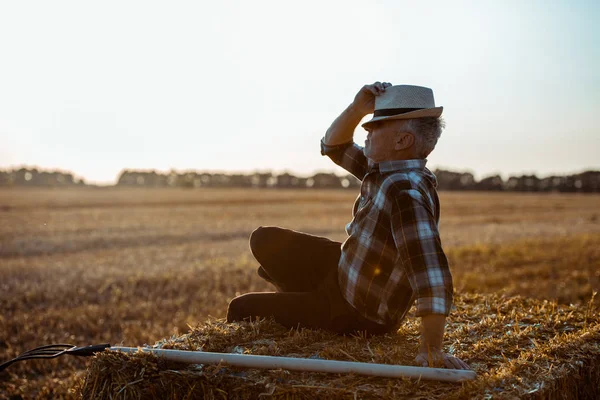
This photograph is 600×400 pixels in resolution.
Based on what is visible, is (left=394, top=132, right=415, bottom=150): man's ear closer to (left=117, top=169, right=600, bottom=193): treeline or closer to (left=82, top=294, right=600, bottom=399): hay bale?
(left=82, top=294, right=600, bottom=399): hay bale

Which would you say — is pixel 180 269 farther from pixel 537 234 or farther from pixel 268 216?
pixel 268 216

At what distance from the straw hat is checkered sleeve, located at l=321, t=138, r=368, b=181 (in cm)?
74

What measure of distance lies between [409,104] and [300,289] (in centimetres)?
139

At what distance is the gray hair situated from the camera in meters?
2.62

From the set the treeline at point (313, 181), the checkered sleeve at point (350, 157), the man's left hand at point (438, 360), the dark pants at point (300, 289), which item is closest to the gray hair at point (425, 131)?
the checkered sleeve at point (350, 157)

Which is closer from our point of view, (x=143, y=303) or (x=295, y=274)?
(x=295, y=274)

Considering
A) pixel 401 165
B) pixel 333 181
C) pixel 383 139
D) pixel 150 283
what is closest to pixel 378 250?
pixel 401 165

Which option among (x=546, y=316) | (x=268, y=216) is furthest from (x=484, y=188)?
(x=546, y=316)

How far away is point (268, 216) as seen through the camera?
26.4 meters

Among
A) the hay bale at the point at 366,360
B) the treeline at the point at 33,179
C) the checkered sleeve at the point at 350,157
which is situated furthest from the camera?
the treeline at the point at 33,179

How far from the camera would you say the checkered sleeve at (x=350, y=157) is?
11.1ft

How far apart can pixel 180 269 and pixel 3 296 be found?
2902 millimetres

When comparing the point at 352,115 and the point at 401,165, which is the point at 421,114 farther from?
the point at 352,115

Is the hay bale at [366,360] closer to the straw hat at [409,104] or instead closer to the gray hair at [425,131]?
the gray hair at [425,131]
